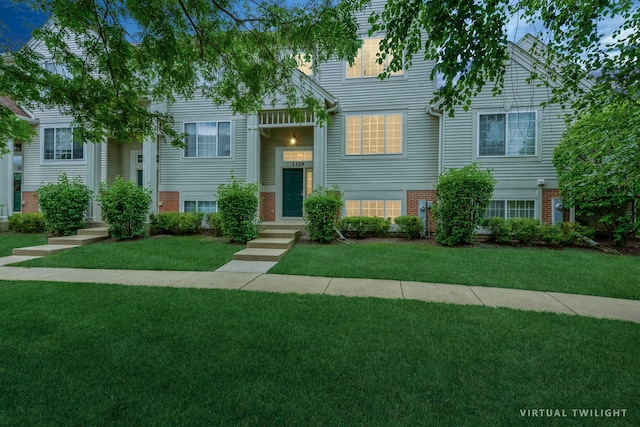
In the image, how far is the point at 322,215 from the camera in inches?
375

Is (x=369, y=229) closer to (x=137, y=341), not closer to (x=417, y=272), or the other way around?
(x=417, y=272)

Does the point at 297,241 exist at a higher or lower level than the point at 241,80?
lower

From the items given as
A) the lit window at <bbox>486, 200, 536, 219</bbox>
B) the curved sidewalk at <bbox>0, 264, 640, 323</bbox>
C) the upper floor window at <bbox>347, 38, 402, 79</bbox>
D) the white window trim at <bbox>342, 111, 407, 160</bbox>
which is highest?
the upper floor window at <bbox>347, 38, 402, 79</bbox>

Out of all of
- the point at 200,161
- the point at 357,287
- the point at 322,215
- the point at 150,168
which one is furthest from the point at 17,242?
the point at 357,287

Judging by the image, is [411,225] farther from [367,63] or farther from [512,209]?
[367,63]

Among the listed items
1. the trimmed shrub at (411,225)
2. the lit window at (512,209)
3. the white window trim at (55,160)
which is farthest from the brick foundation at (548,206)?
the white window trim at (55,160)

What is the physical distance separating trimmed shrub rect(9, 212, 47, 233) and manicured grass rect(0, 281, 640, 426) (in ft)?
32.8

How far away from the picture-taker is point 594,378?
99.9 inches

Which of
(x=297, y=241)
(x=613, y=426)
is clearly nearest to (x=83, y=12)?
(x=613, y=426)

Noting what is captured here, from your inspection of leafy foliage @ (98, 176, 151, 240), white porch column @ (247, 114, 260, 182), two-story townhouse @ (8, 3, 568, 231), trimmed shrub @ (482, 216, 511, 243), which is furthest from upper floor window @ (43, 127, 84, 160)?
trimmed shrub @ (482, 216, 511, 243)

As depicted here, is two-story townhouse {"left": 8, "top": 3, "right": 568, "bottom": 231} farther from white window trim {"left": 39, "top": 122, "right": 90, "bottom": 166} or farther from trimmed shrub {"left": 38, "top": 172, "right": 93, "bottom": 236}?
trimmed shrub {"left": 38, "top": 172, "right": 93, "bottom": 236}

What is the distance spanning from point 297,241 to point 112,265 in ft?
16.3

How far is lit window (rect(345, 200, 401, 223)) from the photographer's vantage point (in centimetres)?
1150

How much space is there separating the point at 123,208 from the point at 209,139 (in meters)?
4.16
